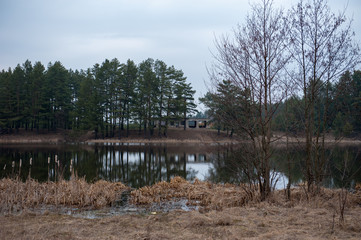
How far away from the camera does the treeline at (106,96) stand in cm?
5106

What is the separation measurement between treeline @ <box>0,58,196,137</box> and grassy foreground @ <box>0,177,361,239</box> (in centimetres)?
4070

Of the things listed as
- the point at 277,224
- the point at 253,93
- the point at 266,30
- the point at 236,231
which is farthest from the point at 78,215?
the point at 266,30

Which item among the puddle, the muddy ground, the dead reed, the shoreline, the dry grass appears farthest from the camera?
the shoreline

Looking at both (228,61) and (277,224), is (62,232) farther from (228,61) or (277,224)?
(228,61)

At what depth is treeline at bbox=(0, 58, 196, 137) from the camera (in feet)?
168

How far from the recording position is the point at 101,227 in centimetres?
635

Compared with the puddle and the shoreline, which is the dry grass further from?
the shoreline

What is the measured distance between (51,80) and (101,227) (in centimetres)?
5368

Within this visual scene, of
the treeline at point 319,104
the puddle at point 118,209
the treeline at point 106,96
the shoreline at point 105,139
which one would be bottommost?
the puddle at point 118,209

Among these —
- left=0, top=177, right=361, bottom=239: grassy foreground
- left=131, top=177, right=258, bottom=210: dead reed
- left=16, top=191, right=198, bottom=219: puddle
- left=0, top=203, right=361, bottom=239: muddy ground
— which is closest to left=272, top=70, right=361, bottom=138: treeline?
left=0, top=177, right=361, bottom=239: grassy foreground

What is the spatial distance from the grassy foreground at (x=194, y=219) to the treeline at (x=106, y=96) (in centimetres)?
4070

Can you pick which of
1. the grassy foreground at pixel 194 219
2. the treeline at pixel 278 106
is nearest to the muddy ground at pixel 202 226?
the grassy foreground at pixel 194 219

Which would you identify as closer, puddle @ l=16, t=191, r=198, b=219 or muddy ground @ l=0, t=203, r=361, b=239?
muddy ground @ l=0, t=203, r=361, b=239

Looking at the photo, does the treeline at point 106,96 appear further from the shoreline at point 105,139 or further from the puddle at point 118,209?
the puddle at point 118,209
